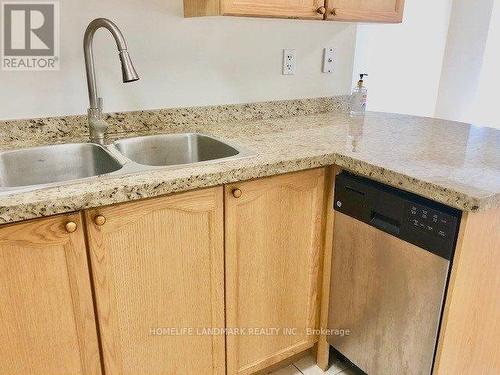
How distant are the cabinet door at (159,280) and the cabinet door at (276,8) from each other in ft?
1.96

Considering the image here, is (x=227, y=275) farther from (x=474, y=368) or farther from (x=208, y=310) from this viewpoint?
(x=474, y=368)

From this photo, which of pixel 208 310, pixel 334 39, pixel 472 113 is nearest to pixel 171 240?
→ pixel 208 310

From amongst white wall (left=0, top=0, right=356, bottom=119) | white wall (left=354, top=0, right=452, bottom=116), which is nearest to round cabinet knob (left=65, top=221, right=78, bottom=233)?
white wall (left=0, top=0, right=356, bottom=119)

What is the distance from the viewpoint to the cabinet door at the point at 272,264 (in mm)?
1202

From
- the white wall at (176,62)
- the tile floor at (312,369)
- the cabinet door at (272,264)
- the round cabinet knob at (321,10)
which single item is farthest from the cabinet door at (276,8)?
the tile floor at (312,369)

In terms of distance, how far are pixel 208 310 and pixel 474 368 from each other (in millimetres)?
842

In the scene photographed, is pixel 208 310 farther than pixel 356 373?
No

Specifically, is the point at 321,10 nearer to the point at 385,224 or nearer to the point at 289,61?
the point at 289,61

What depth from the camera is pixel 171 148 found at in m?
1.50

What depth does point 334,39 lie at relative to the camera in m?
1.92

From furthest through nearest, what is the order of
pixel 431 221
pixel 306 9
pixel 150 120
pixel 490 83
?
pixel 490 83 < pixel 150 120 < pixel 306 9 < pixel 431 221

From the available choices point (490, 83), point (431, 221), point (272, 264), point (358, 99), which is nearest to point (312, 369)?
point (272, 264)

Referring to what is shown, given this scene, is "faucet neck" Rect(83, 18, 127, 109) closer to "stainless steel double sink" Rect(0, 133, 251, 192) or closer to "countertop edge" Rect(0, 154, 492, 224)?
"stainless steel double sink" Rect(0, 133, 251, 192)

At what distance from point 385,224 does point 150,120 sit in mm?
946
